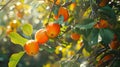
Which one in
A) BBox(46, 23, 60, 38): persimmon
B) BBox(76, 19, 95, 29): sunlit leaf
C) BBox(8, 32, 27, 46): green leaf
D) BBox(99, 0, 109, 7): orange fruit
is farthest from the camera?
BBox(8, 32, 27, 46): green leaf

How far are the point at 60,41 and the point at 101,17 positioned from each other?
413 mm

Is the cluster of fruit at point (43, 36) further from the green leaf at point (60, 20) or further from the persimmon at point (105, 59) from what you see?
the persimmon at point (105, 59)

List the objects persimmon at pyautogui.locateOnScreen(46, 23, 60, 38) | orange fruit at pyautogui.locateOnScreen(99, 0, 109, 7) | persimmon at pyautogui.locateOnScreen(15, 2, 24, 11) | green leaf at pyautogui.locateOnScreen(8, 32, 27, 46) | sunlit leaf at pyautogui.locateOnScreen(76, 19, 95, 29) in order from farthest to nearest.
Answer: persimmon at pyautogui.locateOnScreen(15, 2, 24, 11) → green leaf at pyautogui.locateOnScreen(8, 32, 27, 46) → orange fruit at pyautogui.locateOnScreen(99, 0, 109, 7) → persimmon at pyautogui.locateOnScreen(46, 23, 60, 38) → sunlit leaf at pyautogui.locateOnScreen(76, 19, 95, 29)

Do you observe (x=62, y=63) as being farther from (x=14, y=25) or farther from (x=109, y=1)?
(x=14, y=25)

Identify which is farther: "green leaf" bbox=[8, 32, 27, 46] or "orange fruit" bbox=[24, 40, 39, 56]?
"green leaf" bbox=[8, 32, 27, 46]

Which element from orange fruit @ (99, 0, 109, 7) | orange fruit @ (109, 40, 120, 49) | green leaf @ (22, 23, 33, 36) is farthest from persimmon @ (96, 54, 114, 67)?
green leaf @ (22, 23, 33, 36)

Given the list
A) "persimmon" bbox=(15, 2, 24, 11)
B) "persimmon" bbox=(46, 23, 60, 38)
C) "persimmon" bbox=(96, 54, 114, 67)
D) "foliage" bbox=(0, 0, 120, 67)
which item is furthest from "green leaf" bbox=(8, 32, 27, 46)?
"persimmon" bbox=(15, 2, 24, 11)

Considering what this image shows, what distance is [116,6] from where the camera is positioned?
1.82m

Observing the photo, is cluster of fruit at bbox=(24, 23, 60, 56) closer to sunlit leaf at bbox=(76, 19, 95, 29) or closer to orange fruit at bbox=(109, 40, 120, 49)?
sunlit leaf at bbox=(76, 19, 95, 29)

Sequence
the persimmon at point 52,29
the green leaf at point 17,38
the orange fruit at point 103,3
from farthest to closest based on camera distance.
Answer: the green leaf at point 17,38, the orange fruit at point 103,3, the persimmon at point 52,29

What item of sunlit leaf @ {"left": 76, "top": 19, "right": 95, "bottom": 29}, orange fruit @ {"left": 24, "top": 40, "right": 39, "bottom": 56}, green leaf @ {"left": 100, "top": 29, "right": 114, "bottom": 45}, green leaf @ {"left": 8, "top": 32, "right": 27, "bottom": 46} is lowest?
green leaf @ {"left": 100, "top": 29, "right": 114, "bottom": 45}

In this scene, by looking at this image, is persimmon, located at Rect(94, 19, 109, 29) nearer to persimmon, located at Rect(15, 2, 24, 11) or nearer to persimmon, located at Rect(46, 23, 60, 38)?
persimmon, located at Rect(46, 23, 60, 38)

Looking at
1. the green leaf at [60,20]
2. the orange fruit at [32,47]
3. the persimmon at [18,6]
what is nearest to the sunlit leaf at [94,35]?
the green leaf at [60,20]

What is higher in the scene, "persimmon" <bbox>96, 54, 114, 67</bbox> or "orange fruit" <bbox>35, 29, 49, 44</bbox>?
"orange fruit" <bbox>35, 29, 49, 44</bbox>
